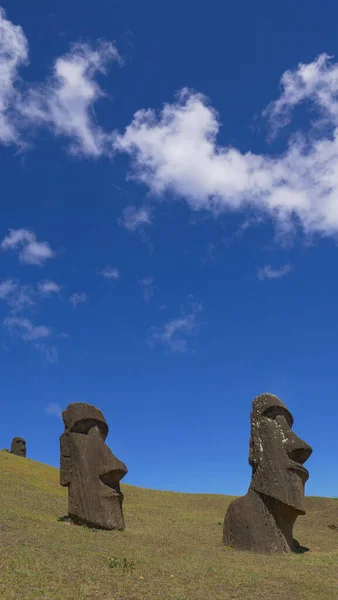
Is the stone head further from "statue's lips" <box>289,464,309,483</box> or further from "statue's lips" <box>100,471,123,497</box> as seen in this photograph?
"statue's lips" <box>100,471,123,497</box>

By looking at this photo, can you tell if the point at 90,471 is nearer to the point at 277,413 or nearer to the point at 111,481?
the point at 111,481

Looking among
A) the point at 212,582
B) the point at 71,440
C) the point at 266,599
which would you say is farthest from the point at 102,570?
the point at 71,440

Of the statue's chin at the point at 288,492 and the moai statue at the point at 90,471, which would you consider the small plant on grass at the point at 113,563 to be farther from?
the moai statue at the point at 90,471

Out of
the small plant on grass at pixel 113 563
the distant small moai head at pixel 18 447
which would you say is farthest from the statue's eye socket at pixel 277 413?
the distant small moai head at pixel 18 447

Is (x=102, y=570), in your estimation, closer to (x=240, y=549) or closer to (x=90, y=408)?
(x=240, y=549)

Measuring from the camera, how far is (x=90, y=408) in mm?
20703

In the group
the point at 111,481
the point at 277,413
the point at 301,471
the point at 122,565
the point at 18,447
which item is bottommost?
the point at 122,565

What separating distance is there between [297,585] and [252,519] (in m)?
4.74

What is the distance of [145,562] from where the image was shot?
494 inches

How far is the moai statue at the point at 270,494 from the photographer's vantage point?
16438 mm

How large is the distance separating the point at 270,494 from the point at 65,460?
26.2 feet

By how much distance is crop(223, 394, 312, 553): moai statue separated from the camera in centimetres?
1644

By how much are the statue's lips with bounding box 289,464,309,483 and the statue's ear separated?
27.2 ft

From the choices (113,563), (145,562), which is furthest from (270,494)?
(113,563)
